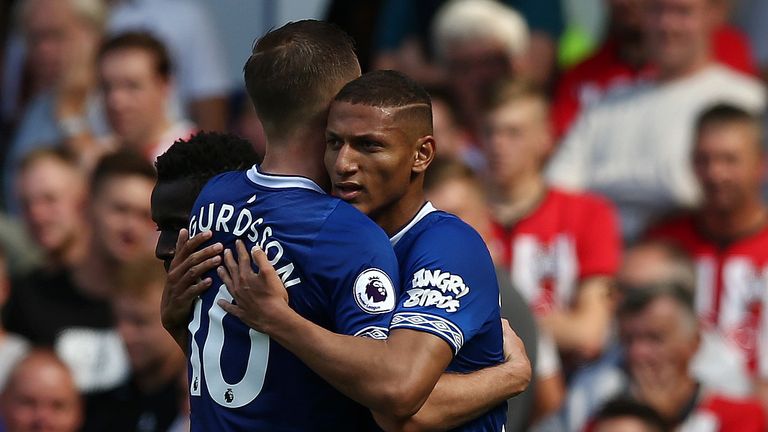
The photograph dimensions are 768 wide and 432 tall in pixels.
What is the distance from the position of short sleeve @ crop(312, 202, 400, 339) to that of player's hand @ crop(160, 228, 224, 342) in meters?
0.28

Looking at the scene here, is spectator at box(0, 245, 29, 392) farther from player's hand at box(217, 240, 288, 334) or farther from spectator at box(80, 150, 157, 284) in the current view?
player's hand at box(217, 240, 288, 334)

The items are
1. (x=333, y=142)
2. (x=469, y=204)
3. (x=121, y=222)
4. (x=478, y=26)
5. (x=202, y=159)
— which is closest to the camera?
(x=333, y=142)

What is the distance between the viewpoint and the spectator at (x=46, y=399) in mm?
6898

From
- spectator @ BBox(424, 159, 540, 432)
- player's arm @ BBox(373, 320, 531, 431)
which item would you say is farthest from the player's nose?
spectator @ BBox(424, 159, 540, 432)

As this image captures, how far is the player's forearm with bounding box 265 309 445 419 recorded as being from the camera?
3.34 metres

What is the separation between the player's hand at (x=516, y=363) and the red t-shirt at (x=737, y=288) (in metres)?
3.31

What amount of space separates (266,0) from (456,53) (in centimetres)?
108

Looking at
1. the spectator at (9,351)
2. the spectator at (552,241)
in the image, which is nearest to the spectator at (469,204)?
the spectator at (552,241)

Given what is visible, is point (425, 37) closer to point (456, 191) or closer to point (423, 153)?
point (456, 191)

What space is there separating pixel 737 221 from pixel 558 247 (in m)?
0.80

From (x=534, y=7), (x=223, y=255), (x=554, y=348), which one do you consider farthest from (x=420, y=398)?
(x=534, y=7)

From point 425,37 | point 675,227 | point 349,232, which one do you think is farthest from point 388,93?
point 425,37

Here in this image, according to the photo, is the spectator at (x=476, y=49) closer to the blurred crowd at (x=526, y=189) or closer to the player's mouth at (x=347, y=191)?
the blurred crowd at (x=526, y=189)

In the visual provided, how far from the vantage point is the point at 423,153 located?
3646 millimetres
